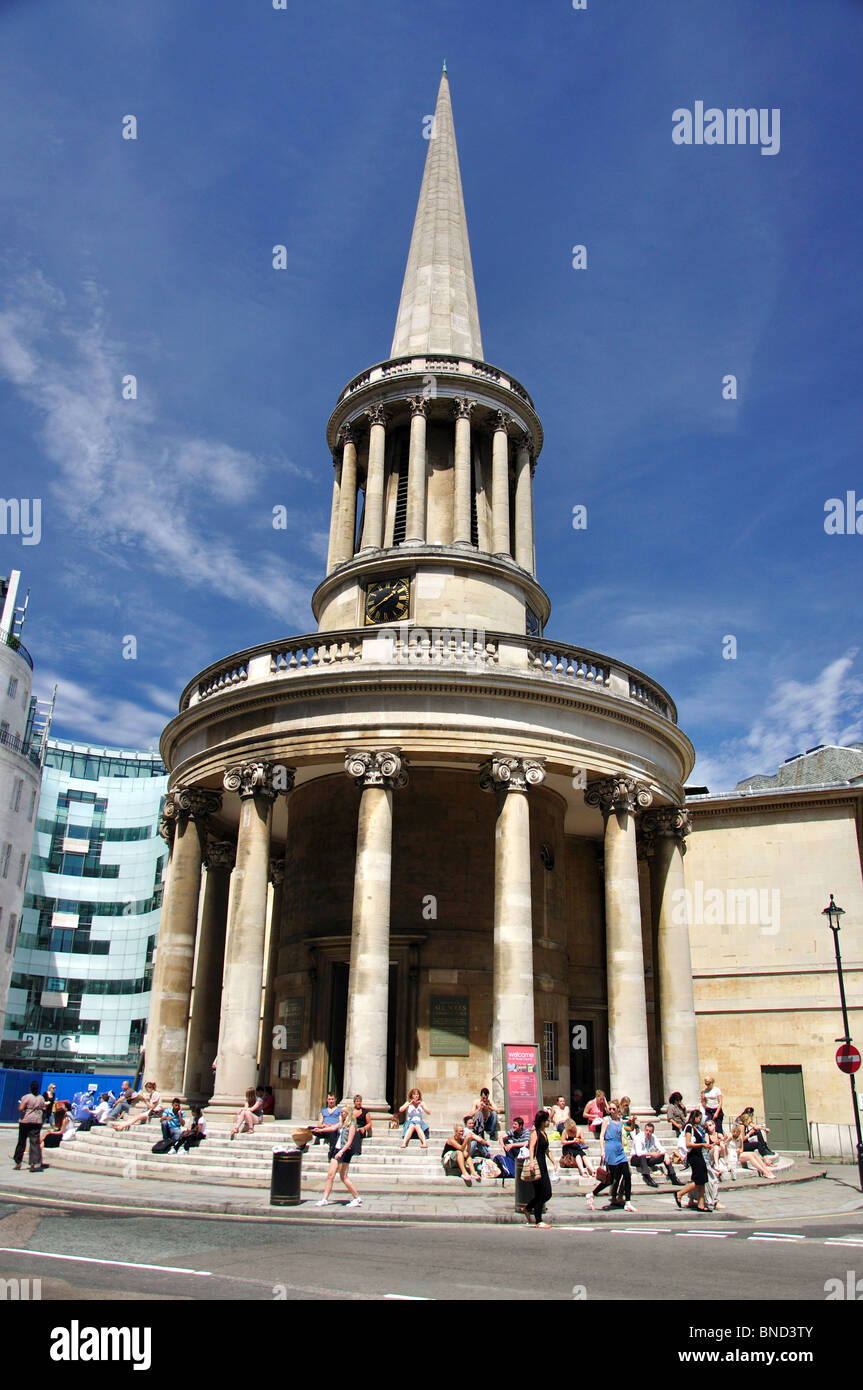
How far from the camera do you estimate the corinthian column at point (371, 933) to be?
20766 millimetres

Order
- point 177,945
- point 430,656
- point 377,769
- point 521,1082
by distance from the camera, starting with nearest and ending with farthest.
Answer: point 521,1082
point 377,769
point 430,656
point 177,945

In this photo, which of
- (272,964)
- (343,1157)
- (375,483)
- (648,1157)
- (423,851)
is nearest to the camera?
(343,1157)

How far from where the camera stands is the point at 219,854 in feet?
101

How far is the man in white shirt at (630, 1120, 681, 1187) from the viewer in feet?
63.4

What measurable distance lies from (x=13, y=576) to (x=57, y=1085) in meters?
37.0

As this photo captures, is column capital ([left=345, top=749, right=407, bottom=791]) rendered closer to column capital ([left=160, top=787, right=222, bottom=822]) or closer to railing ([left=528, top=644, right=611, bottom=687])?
railing ([left=528, top=644, right=611, bottom=687])

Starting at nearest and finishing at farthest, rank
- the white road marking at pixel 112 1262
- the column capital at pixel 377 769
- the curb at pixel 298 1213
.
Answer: the white road marking at pixel 112 1262 < the curb at pixel 298 1213 < the column capital at pixel 377 769

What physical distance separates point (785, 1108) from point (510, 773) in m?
15.7

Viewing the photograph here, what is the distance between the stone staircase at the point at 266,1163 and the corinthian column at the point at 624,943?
4.99 feet

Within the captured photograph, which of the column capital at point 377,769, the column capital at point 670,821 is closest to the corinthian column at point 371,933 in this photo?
the column capital at point 377,769

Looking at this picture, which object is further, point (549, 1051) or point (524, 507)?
point (524, 507)

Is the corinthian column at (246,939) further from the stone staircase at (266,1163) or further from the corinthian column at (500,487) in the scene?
the corinthian column at (500,487)

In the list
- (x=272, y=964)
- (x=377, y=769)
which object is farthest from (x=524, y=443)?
(x=272, y=964)

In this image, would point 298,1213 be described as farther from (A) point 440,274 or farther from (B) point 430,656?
(A) point 440,274
